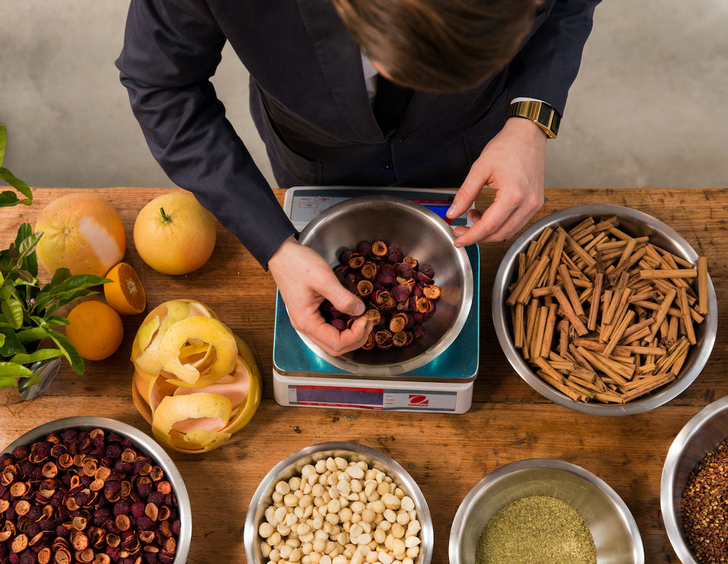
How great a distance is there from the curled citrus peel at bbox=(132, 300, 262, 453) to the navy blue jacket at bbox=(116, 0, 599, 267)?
22 centimetres

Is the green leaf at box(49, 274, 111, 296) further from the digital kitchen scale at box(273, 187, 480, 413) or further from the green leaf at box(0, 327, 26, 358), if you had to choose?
the digital kitchen scale at box(273, 187, 480, 413)

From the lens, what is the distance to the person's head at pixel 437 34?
2.29 feet

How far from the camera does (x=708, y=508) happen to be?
1327 millimetres

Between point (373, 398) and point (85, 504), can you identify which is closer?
point (85, 504)

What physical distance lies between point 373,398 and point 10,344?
80 cm

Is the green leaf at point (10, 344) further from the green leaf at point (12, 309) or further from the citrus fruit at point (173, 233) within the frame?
the citrus fruit at point (173, 233)

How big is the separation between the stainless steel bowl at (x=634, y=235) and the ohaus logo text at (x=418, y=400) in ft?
0.73

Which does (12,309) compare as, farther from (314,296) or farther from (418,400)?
(418,400)

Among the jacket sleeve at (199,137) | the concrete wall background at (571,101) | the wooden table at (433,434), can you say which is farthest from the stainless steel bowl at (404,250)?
the concrete wall background at (571,101)

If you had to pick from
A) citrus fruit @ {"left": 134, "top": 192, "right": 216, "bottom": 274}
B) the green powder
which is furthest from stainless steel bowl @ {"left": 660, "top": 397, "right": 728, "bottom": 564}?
citrus fruit @ {"left": 134, "top": 192, "right": 216, "bottom": 274}

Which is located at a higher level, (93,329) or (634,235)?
(634,235)

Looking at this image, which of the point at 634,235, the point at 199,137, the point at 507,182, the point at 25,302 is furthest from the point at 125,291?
the point at 634,235

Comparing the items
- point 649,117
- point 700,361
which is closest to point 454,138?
point 700,361

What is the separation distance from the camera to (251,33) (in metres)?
1.10
